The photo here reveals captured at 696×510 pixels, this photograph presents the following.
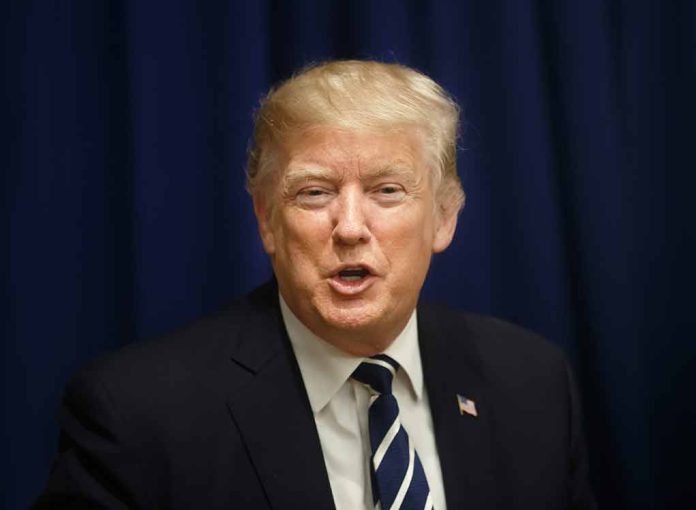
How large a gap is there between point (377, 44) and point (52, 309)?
0.94 m

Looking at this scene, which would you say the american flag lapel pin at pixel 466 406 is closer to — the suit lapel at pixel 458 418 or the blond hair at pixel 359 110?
the suit lapel at pixel 458 418

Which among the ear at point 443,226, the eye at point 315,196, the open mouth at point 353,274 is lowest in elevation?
the open mouth at point 353,274

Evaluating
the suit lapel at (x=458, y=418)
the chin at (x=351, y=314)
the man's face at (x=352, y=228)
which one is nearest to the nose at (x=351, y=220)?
the man's face at (x=352, y=228)

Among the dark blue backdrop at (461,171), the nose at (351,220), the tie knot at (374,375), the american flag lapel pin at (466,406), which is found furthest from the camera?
the dark blue backdrop at (461,171)

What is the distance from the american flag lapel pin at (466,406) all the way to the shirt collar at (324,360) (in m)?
0.08

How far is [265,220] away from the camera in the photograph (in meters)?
1.56

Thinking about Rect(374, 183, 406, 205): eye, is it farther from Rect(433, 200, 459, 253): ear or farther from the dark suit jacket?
the dark suit jacket

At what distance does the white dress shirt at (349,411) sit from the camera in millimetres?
1469

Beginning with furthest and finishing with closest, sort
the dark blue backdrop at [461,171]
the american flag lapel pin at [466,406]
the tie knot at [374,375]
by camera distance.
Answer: the dark blue backdrop at [461,171] → the american flag lapel pin at [466,406] → the tie knot at [374,375]

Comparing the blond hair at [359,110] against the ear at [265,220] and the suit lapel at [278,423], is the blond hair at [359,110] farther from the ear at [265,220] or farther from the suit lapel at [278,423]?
the suit lapel at [278,423]

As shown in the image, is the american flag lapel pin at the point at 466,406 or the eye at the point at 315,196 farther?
the american flag lapel pin at the point at 466,406

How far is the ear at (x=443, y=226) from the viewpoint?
1.59 meters

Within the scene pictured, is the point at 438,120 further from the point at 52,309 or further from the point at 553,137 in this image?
the point at 52,309

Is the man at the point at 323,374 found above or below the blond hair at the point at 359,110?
below
